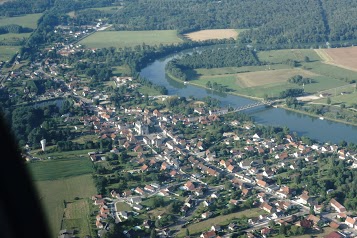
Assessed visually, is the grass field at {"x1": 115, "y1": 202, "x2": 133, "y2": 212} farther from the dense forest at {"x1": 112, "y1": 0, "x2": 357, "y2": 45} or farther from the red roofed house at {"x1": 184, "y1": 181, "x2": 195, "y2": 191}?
the dense forest at {"x1": 112, "y1": 0, "x2": 357, "y2": 45}

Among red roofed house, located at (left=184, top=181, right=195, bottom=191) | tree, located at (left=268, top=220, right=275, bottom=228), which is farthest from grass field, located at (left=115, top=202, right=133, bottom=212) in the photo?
tree, located at (left=268, top=220, right=275, bottom=228)

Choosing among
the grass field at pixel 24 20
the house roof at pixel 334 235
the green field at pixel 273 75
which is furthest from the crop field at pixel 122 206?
the grass field at pixel 24 20

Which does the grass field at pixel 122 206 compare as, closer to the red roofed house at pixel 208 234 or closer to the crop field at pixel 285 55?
the red roofed house at pixel 208 234

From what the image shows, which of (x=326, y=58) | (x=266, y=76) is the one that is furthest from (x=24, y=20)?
(x=326, y=58)

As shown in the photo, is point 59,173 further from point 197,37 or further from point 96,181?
point 197,37

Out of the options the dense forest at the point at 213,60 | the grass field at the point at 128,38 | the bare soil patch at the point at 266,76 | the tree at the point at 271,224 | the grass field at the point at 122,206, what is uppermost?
the grass field at the point at 128,38

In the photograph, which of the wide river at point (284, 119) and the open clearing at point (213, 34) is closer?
→ the wide river at point (284, 119)
